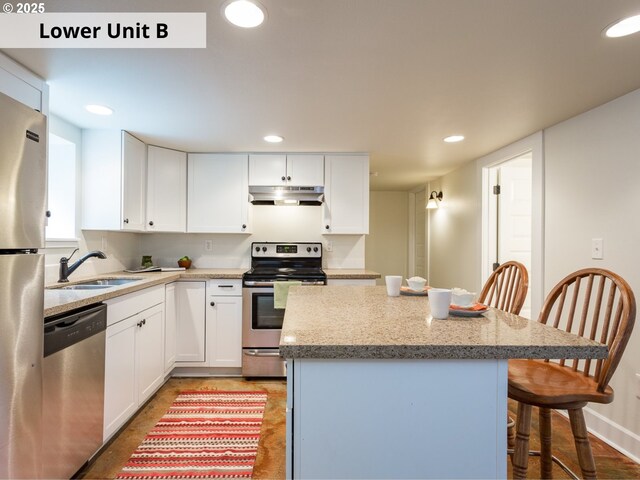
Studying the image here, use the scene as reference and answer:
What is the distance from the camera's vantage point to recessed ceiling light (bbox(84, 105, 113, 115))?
219 cm

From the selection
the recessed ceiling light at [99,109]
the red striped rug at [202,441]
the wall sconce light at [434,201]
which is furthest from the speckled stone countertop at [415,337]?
the wall sconce light at [434,201]

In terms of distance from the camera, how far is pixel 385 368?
910 mm

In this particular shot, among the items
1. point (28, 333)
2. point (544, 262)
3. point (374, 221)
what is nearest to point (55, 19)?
point (28, 333)

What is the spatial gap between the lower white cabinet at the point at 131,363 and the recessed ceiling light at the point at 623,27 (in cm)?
283

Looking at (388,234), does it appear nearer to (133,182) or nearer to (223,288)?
(223,288)

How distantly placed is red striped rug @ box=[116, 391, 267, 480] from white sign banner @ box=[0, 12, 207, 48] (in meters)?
2.13

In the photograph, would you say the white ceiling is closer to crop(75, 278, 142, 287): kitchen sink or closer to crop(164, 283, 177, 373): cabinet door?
A: crop(75, 278, 142, 287): kitchen sink

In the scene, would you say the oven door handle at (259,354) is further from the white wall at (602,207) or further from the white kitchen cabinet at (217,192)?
the white wall at (602,207)

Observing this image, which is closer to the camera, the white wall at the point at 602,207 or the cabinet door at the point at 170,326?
the white wall at the point at 602,207

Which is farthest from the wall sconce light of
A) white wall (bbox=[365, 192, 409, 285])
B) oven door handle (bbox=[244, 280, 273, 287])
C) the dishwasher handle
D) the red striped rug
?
the dishwasher handle

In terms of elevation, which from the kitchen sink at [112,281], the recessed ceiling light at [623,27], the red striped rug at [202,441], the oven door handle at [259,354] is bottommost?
the red striped rug at [202,441]

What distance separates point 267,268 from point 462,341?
106 inches

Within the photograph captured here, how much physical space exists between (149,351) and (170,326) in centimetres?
43

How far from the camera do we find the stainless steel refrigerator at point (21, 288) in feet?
4.03
